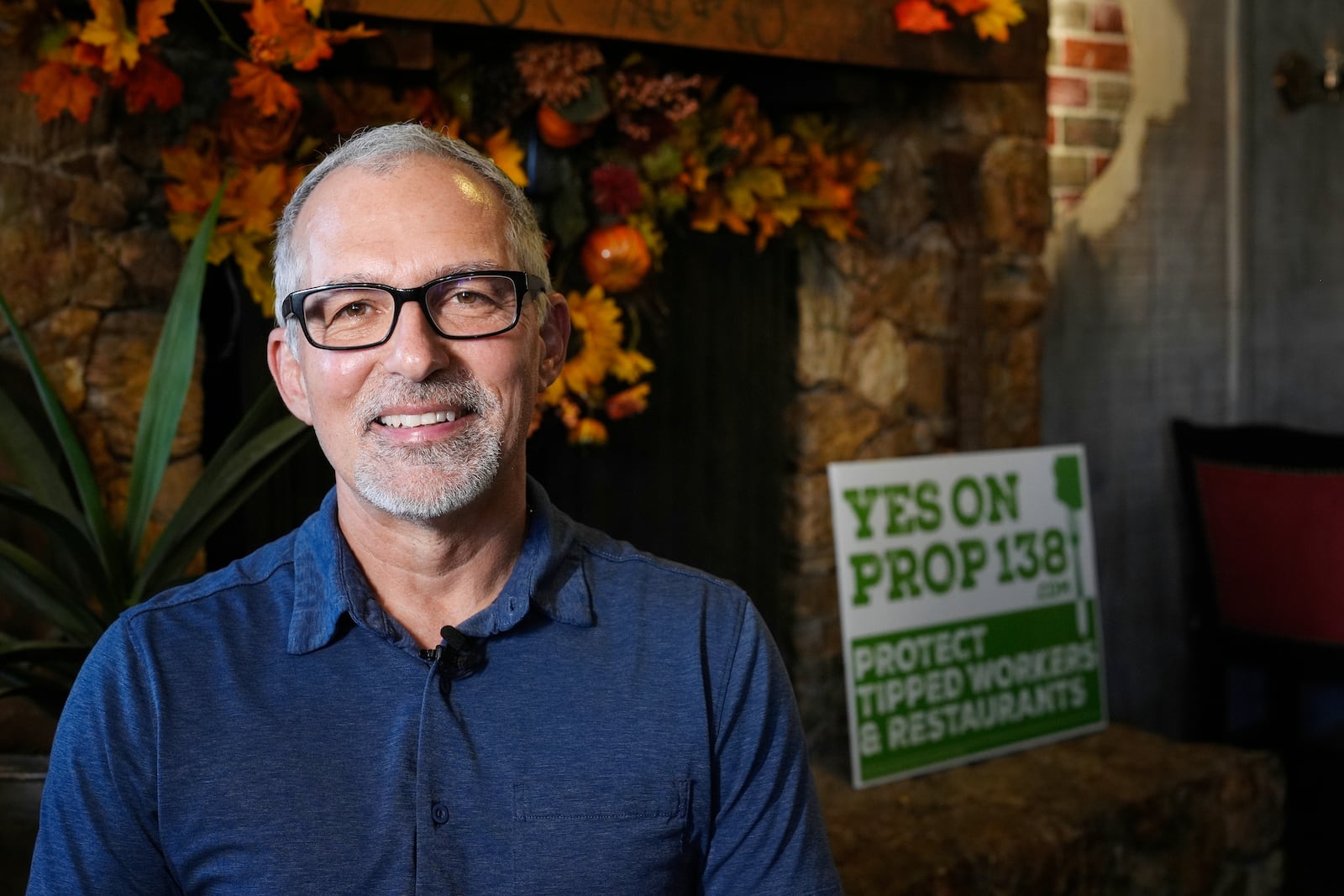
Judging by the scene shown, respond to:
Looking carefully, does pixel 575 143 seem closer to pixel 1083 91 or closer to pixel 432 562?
pixel 432 562

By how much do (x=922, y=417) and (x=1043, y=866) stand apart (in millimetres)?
1047

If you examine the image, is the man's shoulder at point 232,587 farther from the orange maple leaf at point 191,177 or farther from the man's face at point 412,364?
the orange maple leaf at point 191,177

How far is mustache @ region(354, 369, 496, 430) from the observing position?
3.82 feet

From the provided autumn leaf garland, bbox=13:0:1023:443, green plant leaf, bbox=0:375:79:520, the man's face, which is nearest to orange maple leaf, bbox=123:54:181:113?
autumn leaf garland, bbox=13:0:1023:443

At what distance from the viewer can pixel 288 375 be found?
51.8 inches

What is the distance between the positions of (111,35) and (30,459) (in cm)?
61

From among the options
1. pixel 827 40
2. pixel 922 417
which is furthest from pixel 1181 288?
pixel 827 40

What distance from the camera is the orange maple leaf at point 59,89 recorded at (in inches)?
72.3

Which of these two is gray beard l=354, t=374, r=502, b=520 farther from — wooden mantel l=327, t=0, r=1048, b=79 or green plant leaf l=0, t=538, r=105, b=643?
wooden mantel l=327, t=0, r=1048, b=79

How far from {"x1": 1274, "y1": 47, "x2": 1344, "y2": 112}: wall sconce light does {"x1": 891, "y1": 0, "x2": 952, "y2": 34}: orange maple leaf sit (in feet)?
5.34

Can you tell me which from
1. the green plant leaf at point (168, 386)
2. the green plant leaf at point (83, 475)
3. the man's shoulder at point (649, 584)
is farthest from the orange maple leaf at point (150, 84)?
the man's shoulder at point (649, 584)

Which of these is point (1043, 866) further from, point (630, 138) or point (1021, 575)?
point (630, 138)

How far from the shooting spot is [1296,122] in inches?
140

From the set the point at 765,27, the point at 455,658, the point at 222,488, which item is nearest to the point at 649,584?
the point at 455,658
